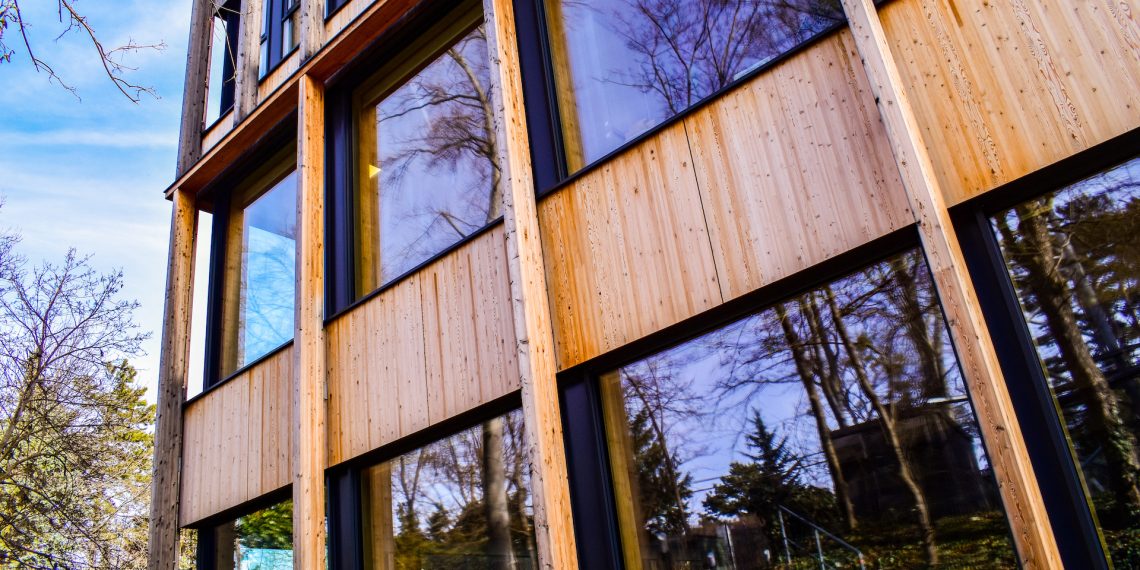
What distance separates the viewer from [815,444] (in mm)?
A: 4039

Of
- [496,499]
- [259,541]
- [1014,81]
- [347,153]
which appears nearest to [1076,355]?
[1014,81]

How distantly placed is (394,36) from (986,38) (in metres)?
5.43

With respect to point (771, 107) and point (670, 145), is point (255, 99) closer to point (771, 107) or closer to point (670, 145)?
point (670, 145)

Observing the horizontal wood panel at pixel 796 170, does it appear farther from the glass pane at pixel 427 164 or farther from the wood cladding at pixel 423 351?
the glass pane at pixel 427 164

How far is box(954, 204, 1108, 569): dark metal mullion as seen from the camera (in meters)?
3.22

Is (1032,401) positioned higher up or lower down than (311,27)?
lower down

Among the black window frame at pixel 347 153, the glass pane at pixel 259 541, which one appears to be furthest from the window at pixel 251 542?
the black window frame at pixel 347 153

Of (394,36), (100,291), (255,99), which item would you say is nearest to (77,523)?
(100,291)

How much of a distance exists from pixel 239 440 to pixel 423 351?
8.91ft

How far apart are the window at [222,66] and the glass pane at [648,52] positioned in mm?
5334

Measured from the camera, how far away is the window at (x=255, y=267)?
8.20m

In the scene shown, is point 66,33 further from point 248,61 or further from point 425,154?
point 248,61

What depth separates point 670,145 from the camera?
16.6 ft

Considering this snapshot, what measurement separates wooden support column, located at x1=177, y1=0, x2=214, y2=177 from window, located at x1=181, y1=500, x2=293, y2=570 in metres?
4.40
